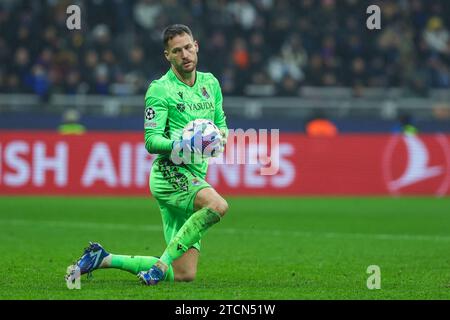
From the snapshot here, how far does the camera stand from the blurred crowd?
23984 mm

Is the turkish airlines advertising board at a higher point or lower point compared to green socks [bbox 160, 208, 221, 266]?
higher

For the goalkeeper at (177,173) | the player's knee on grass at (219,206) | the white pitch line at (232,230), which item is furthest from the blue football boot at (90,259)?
the white pitch line at (232,230)

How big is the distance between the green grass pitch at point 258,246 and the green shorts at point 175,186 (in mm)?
680

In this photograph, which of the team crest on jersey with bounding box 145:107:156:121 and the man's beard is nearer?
the team crest on jersey with bounding box 145:107:156:121

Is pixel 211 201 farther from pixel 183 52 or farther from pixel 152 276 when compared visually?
pixel 183 52

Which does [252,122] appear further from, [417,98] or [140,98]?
[417,98]

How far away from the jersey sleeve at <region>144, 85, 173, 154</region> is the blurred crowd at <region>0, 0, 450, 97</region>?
14.8 m

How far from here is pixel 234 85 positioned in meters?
24.3

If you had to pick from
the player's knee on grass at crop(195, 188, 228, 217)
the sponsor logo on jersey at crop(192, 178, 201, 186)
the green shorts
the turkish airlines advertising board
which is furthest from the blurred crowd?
the player's knee on grass at crop(195, 188, 228, 217)

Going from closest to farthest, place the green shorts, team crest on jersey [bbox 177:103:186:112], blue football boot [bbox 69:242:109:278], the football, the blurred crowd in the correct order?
the football → blue football boot [bbox 69:242:109:278] → the green shorts → team crest on jersey [bbox 177:103:186:112] → the blurred crowd

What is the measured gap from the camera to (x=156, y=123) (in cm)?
879

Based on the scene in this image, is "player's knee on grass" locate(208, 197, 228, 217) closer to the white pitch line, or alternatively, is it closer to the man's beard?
the man's beard
